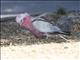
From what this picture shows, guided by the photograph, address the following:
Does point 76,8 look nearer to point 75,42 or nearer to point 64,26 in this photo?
point 64,26

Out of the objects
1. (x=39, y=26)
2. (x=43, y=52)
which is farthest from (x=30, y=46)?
(x=39, y=26)

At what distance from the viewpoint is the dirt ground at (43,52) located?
22.2ft

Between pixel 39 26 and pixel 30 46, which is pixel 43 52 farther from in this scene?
pixel 39 26

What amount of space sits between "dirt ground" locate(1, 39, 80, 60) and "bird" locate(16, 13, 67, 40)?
858 millimetres

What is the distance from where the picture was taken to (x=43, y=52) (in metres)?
7.17

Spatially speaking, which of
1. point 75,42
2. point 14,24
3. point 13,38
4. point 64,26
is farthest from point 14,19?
point 75,42

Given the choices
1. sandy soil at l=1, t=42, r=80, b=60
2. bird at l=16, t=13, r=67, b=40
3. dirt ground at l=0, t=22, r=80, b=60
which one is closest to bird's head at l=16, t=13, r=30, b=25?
bird at l=16, t=13, r=67, b=40

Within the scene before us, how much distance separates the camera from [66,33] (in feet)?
28.7

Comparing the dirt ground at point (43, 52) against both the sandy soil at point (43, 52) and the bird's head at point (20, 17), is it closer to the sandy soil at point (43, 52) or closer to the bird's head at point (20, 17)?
the sandy soil at point (43, 52)

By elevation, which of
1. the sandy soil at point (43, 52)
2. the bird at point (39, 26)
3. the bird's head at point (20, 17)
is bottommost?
the sandy soil at point (43, 52)

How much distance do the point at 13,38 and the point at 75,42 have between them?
1.52m

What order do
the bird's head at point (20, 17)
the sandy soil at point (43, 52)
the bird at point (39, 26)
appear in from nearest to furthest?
the sandy soil at point (43, 52), the bird at point (39, 26), the bird's head at point (20, 17)

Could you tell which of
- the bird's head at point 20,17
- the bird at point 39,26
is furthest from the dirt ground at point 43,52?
the bird's head at point 20,17

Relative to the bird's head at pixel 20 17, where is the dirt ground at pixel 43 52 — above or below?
below
